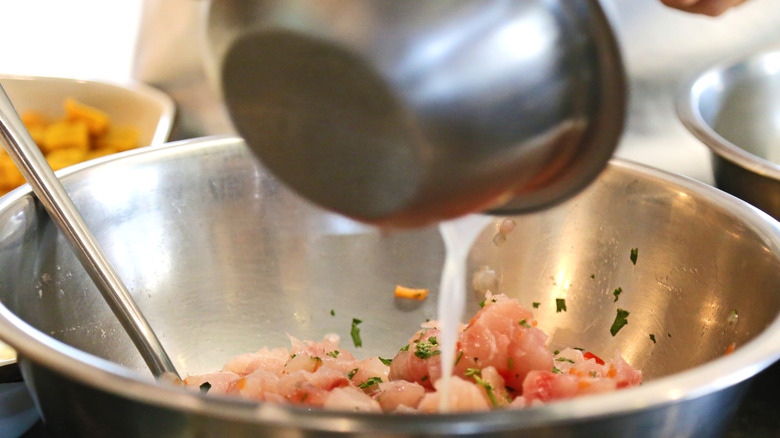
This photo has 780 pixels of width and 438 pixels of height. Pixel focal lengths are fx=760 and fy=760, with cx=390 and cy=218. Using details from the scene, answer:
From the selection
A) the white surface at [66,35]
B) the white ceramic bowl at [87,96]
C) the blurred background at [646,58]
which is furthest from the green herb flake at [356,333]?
the white surface at [66,35]

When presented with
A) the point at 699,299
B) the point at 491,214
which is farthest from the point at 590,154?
the point at 699,299

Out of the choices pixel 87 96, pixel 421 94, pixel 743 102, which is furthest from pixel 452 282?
pixel 87 96

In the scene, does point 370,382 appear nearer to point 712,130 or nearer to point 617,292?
point 617,292

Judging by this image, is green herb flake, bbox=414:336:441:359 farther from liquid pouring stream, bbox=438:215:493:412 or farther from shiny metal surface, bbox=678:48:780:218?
shiny metal surface, bbox=678:48:780:218

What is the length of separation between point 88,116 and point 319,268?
776 mm

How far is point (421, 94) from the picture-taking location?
501 millimetres

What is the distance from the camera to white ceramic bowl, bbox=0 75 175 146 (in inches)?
63.4

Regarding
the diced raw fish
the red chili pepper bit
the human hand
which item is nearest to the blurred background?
the human hand

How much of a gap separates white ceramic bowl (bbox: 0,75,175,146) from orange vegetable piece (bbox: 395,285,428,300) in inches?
31.4

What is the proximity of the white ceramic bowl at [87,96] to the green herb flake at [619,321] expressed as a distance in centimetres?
105

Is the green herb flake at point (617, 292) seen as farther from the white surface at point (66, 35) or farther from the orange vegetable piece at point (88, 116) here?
the white surface at point (66, 35)

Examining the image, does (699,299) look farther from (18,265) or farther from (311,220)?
(18,265)

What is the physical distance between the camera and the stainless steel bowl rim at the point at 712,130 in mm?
967

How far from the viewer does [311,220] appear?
1039mm
